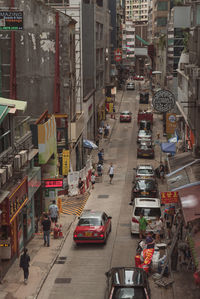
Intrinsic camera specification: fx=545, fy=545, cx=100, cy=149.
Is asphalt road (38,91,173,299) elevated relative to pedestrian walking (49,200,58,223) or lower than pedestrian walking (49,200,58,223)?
A: lower

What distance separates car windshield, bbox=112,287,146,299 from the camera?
16562 millimetres

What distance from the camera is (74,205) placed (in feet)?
113

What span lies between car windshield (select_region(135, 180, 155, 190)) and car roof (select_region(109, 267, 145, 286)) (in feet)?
54.6

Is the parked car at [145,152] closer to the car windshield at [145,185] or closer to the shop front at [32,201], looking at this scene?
the car windshield at [145,185]

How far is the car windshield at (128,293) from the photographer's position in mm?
16562

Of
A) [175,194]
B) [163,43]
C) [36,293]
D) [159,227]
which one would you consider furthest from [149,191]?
[163,43]

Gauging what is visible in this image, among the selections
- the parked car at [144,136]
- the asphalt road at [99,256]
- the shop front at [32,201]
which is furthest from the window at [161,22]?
the shop front at [32,201]

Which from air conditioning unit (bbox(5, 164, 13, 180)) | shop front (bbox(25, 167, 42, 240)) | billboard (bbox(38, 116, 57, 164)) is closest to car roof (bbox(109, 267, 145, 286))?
air conditioning unit (bbox(5, 164, 13, 180))

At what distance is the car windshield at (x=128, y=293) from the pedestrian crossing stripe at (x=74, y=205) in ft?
50.9

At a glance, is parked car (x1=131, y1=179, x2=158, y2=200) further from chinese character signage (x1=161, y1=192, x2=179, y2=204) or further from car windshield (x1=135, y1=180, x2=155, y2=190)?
chinese character signage (x1=161, y1=192, x2=179, y2=204)

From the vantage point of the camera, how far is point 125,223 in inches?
1192

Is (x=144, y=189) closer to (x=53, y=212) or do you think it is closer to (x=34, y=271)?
(x=53, y=212)

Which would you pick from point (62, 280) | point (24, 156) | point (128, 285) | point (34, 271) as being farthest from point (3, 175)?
point (128, 285)

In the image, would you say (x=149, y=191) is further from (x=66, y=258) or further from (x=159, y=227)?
(x=66, y=258)
